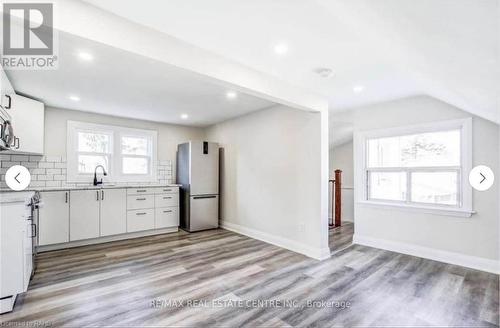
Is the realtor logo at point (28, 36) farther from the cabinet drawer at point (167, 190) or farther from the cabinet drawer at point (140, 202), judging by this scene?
the cabinet drawer at point (167, 190)

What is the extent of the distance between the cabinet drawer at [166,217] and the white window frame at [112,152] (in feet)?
2.77

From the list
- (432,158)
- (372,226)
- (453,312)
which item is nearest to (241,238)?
(372,226)

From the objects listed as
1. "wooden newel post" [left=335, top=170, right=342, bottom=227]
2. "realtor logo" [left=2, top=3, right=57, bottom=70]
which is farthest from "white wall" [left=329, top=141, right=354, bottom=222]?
"realtor logo" [left=2, top=3, right=57, bottom=70]

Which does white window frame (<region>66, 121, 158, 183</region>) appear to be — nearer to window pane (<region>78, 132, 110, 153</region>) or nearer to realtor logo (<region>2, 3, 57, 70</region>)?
window pane (<region>78, 132, 110, 153</region>)

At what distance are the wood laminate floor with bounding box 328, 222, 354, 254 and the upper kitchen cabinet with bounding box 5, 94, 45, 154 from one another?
15.3 ft

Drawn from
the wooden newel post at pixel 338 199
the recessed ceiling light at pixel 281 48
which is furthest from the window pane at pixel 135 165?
the wooden newel post at pixel 338 199

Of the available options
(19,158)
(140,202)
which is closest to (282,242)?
(140,202)

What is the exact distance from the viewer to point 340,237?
14.6 feet

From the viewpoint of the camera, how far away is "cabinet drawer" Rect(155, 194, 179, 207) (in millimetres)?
4578

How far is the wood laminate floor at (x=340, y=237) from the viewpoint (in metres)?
3.90

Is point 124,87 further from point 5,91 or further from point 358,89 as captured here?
point 358,89

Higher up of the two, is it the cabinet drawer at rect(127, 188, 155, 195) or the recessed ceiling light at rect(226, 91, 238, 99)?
the recessed ceiling light at rect(226, 91, 238, 99)

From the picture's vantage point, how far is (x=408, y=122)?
11.5 ft

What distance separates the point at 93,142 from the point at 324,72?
13.8 feet
